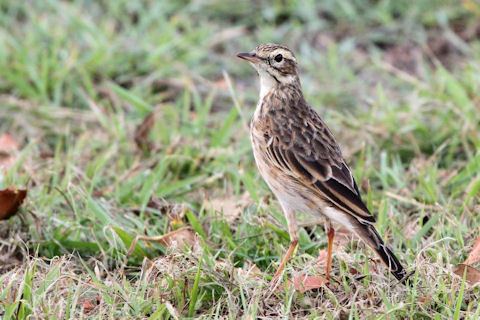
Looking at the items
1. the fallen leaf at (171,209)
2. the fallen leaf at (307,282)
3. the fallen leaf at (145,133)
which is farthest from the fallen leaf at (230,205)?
the fallen leaf at (307,282)

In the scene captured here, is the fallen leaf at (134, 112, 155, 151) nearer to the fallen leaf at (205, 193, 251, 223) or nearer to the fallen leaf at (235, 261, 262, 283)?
the fallen leaf at (205, 193, 251, 223)

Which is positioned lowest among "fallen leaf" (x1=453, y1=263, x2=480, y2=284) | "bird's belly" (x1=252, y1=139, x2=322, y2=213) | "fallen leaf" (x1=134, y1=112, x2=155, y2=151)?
"fallen leaf" (x1=453, y1=263, x2=480, y2=284)

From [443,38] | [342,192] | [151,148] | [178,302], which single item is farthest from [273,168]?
[443,38]

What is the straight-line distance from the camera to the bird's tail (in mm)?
5246

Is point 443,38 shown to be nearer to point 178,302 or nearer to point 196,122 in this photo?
point 196,122

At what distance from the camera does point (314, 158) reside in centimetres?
579

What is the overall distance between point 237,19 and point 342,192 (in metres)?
5.12

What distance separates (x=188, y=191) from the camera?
279 inches

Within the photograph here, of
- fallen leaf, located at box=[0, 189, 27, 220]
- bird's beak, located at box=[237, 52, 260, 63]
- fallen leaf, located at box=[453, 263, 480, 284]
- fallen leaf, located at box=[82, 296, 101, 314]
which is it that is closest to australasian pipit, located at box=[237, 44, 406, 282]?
bird's beak, located at box=[237, 52, 260, 63]

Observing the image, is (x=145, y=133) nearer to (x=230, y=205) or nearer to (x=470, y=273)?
(x=230, y=205)

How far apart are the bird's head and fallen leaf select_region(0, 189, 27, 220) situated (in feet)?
5.28

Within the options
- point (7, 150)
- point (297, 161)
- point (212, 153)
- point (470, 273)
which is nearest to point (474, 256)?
point (470, 273)

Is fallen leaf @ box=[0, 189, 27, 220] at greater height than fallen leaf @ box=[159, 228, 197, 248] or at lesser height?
greater

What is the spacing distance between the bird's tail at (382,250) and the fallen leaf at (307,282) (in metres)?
0.32
